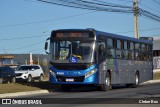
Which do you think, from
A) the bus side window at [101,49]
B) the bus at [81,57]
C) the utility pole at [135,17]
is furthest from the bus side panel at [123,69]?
the utility pole at [135,17]

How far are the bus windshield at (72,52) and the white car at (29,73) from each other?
52.6ft

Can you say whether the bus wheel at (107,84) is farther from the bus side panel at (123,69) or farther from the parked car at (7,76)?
the parked car at (7,76)

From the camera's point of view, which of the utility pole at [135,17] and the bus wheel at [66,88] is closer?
the bus wheel at [66,88]

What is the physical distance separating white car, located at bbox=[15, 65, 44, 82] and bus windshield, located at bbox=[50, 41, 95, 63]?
631 inches

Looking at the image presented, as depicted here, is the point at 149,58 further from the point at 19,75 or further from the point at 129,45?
the point at 19,75

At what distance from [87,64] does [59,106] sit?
833 centimetres

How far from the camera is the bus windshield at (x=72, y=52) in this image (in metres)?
25.7

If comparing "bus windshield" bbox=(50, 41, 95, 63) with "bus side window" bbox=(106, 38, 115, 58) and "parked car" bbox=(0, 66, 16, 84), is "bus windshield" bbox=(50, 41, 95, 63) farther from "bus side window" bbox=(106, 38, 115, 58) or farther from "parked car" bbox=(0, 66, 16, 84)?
"parked car" bbox=(0, 66, 16, 84)

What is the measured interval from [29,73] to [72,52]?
682 inches

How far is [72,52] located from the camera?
25656 mm

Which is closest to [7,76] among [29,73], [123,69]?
[29,73]

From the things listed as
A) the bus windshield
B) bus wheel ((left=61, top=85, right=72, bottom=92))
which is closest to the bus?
the bus windshield

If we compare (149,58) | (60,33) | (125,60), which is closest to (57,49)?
(60,33)

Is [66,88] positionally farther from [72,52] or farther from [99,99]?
[99,99]
